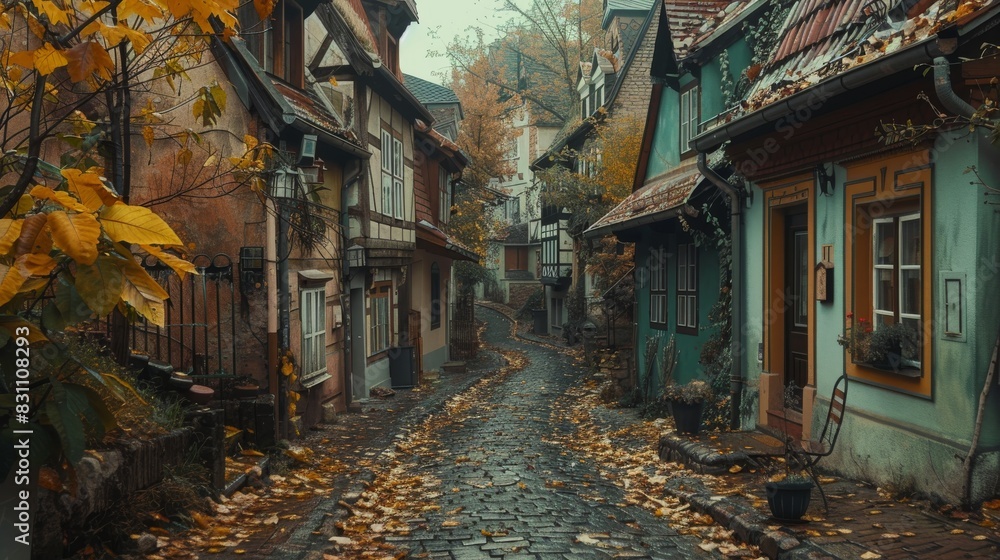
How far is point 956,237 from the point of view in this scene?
23.2 feet

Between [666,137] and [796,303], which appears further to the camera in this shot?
[666,137]

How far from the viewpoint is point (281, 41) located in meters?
13.6

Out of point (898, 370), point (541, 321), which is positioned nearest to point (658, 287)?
point (898, 370)

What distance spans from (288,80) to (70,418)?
429 inches

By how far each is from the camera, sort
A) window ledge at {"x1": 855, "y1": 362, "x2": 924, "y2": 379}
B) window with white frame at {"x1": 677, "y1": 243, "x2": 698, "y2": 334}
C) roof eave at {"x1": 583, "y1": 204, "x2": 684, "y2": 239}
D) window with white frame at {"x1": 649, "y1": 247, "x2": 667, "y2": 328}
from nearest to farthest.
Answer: window ledge at {"x1": 855, "y1": 362, "x2": 924, "y2": 379}
roof eave at {"x1": 583, "y1": 204, "x2": 684, "y2": 239}
window with white frame at {"x1": 677, "y1": 243, "x2": 698, "y2": 334}
window with white frame at {"x1": 649, "y1": 247, "x2": 667, "y2": 328}

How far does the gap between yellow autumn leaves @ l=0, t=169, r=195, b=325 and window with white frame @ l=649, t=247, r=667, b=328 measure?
14092 mm

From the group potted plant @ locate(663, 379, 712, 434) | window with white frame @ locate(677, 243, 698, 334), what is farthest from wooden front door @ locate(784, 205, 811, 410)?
window with white frame @ locate(677, 243, 698, 334)

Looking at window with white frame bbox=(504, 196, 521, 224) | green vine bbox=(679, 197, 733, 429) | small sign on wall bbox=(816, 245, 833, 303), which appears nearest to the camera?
small sign on wall bbox=(816, 245, 833, 303)

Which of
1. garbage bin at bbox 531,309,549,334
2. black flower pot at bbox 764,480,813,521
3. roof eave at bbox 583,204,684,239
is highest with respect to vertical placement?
roof eave at bbox 583,204,684,239

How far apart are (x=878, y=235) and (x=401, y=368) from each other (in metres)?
13.5

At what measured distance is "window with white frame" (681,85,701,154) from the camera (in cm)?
1498

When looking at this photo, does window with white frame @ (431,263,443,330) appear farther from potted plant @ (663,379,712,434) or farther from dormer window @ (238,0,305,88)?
potted plant @ (663,379,712,434)

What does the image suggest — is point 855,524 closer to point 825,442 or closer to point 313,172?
point 825,442

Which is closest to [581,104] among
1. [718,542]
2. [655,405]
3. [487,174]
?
[487,174]
